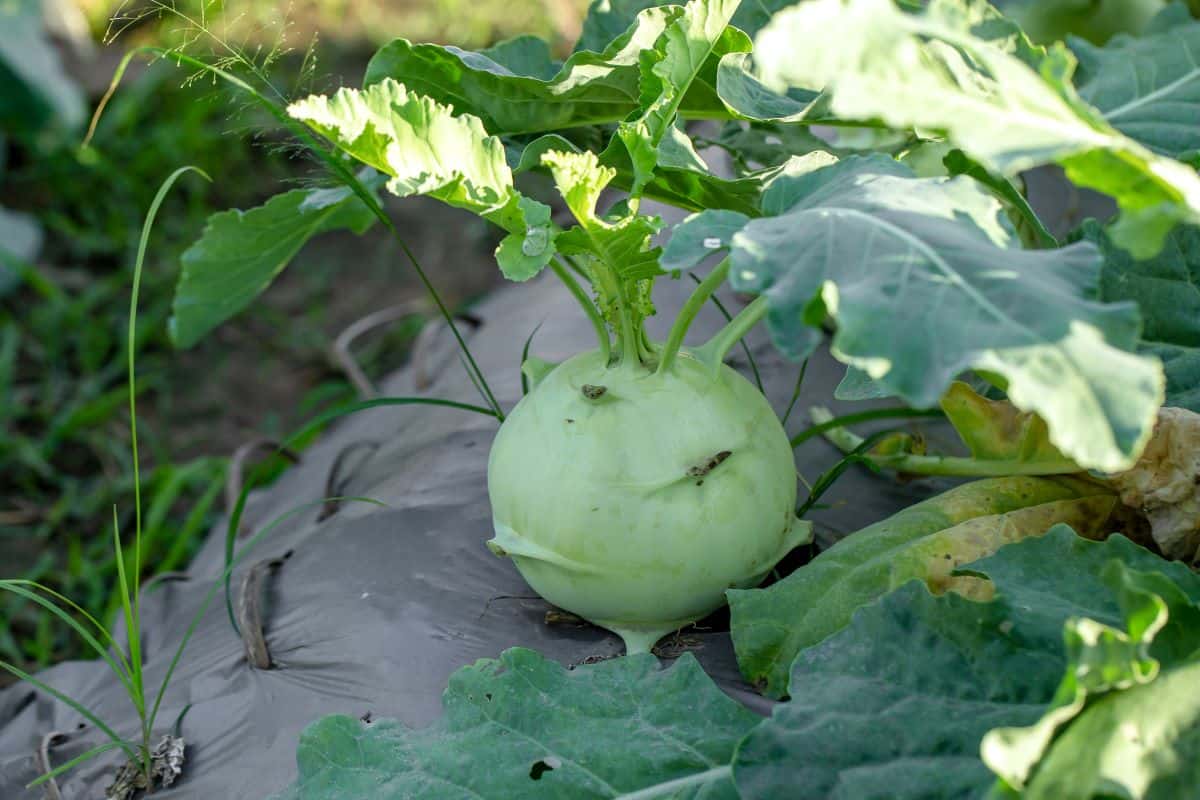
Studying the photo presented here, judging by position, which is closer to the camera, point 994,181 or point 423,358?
point 994,181

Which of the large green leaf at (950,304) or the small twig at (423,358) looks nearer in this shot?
the large green leaf at (950,304)

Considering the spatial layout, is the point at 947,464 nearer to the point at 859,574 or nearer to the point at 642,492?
the point at 859,574

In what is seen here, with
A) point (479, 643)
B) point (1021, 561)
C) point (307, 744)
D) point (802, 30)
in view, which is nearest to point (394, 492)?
point (479, 643)

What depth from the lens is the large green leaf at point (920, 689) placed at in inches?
35.4

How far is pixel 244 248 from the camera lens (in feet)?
4.69

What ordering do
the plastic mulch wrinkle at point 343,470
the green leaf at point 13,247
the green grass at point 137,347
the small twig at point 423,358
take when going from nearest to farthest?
the plastic mulch wrinkle at point 343,470
the small twig at point 423,358
the green grass at point 137,347
the green leaf at point 13,247

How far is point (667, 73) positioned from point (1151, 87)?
701mm

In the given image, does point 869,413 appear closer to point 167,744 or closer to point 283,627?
point 283,627

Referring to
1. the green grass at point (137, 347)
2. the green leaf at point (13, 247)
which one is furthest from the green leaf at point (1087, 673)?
the green leaf at point (13, 247)

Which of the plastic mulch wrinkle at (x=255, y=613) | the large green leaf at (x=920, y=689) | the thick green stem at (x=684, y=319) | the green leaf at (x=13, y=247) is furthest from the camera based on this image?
the green leaf at (x=13, y=247)

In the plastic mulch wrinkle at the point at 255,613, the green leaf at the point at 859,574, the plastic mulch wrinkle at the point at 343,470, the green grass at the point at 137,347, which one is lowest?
the green grass at the point at 137,347

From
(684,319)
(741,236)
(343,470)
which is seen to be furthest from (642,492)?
(343,470)

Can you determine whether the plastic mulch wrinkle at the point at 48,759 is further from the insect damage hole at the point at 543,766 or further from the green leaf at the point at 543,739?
the insect damage hole at the point at 543,766

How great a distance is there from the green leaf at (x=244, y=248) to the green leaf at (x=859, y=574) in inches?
24.7
